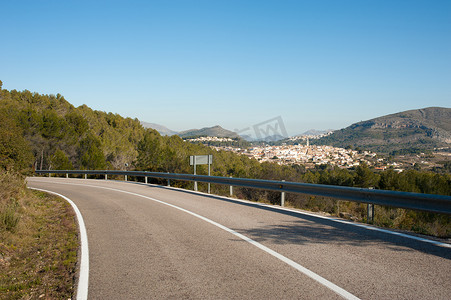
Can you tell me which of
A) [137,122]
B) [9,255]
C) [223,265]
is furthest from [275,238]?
[137,122]

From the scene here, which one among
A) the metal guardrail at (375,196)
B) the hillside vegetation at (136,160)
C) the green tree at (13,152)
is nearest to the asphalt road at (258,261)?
the metal guardrail at (375,196)

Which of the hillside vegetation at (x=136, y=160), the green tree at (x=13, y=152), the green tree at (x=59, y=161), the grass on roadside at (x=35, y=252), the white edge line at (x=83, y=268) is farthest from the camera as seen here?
the green tree at (x=59, y=161)

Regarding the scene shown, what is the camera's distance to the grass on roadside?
4145 mm

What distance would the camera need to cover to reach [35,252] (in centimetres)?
596

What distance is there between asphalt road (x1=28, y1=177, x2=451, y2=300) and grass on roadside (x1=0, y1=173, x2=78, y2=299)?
389mm

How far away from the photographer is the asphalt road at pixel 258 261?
144 inches

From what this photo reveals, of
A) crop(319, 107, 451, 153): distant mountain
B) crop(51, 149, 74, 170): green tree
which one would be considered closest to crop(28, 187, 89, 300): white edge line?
crop(51, 149, 74, 170): green tree

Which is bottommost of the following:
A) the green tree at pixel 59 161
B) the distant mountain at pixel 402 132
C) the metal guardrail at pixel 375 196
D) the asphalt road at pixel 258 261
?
the asphalt road at pixel 258 261

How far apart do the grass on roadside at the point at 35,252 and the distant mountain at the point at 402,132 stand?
102 m

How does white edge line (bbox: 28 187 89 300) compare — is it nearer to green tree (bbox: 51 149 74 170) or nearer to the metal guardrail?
the metal guardrail

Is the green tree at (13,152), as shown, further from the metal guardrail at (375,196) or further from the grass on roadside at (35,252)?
the metal guardrail at (375,196)

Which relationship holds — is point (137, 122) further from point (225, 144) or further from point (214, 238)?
point (214, 238)

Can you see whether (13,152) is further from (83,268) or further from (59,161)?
(59,161)

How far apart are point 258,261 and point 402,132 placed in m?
145
